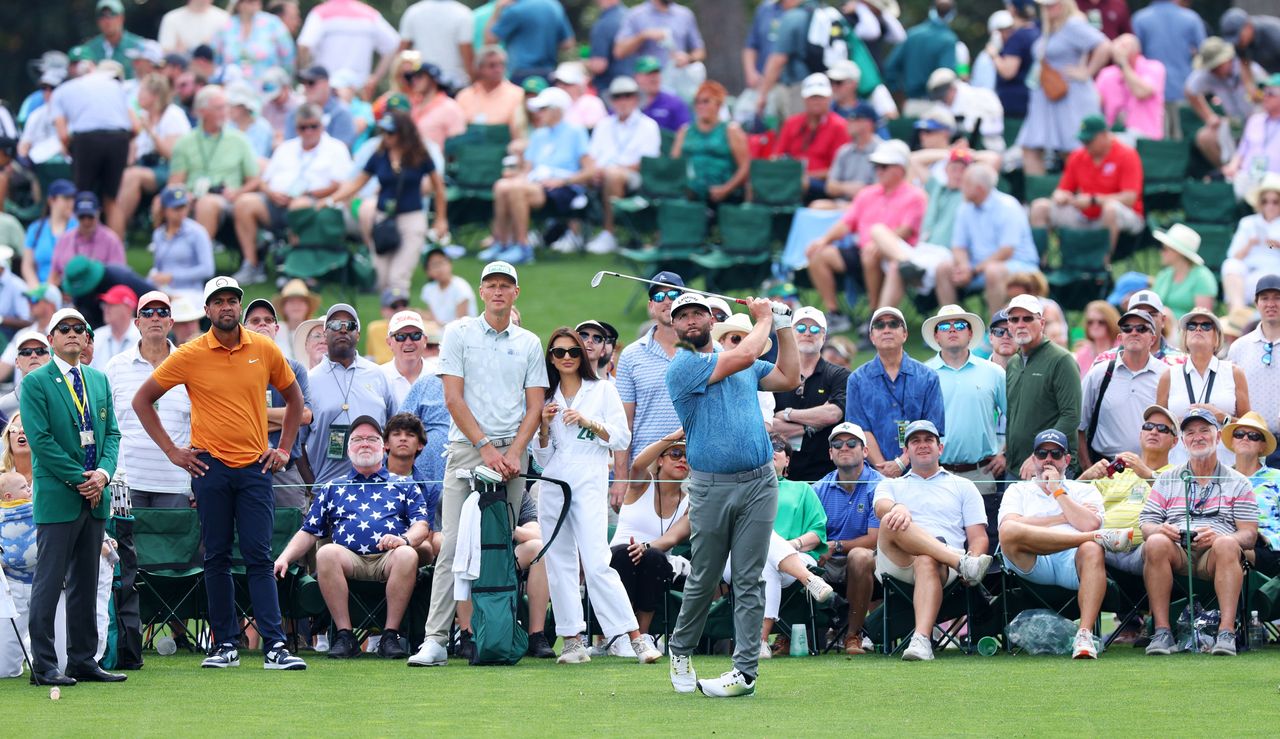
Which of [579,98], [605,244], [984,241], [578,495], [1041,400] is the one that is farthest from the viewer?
[579,98]

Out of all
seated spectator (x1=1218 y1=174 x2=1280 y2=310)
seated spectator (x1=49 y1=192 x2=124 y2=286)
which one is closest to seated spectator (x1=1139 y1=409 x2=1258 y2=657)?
seated spectator (x1=1218 y1=174 x2=1280 y2=310)

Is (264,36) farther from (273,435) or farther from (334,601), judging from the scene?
(334,601)

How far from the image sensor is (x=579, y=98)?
21.3 meters

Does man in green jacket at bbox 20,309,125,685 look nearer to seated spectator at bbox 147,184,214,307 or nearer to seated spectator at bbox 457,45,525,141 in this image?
seated spectator at bbox 147,184,214,307

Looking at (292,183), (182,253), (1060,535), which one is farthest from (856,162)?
(1060,535)

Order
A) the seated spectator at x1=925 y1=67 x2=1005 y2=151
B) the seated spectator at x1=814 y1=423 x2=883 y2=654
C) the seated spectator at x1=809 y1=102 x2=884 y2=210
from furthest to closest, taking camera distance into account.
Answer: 1. the seated spectator at x1=925 y1=67 x2=1005 y2=151
2. the seated spectator at x1=809 y1=102 x2=884 y2=210
3. the seated spectator at x1=814 y1=423 x2=883 y2=654

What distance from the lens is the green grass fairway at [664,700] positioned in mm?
8242

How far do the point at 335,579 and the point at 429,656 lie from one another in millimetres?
803

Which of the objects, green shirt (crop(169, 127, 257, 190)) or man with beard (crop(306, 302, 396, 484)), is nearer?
man with beard (crop(306, 302, 396, 484))

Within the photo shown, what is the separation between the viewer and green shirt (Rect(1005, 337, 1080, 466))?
12.0 metres

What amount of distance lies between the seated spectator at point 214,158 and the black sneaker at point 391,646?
862 centimetres

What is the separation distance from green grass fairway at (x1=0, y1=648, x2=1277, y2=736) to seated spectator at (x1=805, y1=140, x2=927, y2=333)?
667cm

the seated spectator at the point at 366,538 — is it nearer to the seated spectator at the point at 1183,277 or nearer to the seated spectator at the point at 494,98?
the seated spectator at the point at 1183,277

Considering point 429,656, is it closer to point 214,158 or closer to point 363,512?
point 363,512
